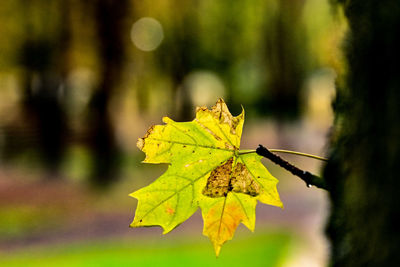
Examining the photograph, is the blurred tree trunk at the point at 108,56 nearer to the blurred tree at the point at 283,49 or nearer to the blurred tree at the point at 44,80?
the blurred tree at the point at 44,80

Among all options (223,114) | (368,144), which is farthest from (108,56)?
(368,144)

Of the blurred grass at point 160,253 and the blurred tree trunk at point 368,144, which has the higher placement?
the blurred tree trunk at point 368,144

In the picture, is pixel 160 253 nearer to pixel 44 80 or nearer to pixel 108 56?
pixel 108 56

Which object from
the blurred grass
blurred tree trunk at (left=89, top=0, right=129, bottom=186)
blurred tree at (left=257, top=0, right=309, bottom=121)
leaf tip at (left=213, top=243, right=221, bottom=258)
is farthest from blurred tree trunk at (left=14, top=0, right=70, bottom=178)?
leaf tip at (left=213, top=243, right=221, bottom=258)

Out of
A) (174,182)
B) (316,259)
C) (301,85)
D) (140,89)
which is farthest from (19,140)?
(174,182)

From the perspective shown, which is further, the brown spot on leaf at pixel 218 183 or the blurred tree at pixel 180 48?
the blurred tree at pixel 180 48

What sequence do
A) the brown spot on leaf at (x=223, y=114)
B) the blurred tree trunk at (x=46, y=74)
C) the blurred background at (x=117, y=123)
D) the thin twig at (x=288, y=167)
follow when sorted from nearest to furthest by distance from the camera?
1. the thin twig at (x=288, y=167)
2. the brown spot on leaf at (x=223, y=114)
3. the blurred background at (x=117, y=123)
4. the blurred tree trunk at (x=46, y=74)

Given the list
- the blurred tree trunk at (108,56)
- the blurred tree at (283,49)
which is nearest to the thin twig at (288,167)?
the blurred tree trunk at (108,56)
